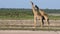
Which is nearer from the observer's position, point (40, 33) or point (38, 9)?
point (40, 33)

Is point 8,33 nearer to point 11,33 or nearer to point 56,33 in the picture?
point 11,33

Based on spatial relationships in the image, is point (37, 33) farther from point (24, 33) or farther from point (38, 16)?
point (38, 16)

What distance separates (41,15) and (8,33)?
5698 mm

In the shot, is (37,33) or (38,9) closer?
(37,33)

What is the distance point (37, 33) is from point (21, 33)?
1.05 metres

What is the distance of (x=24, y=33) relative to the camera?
56.3 ft
